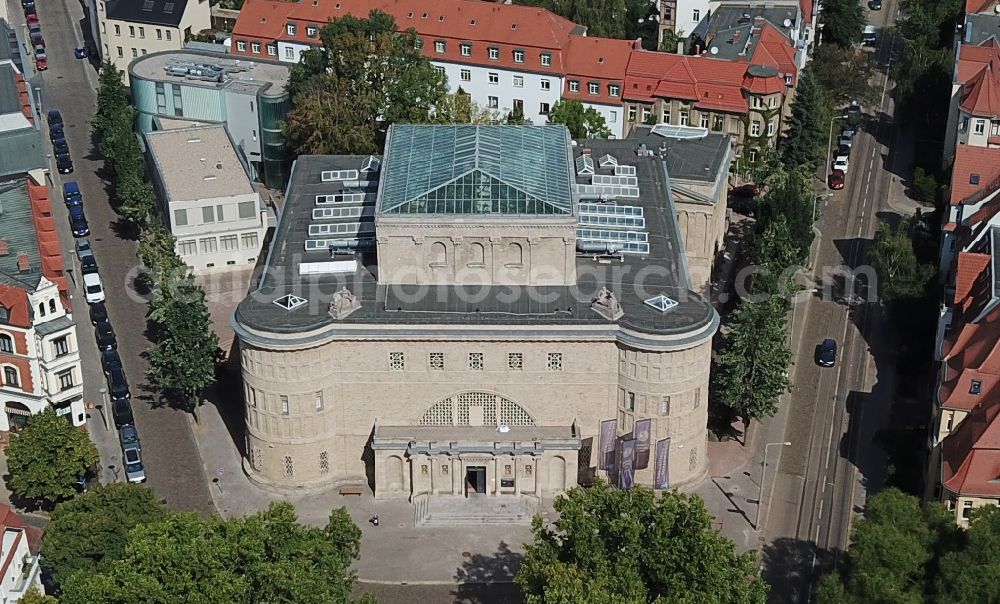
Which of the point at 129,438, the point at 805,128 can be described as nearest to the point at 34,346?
the point at 129,438

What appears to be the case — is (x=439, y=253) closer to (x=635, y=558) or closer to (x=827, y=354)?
(x=635, y=558)

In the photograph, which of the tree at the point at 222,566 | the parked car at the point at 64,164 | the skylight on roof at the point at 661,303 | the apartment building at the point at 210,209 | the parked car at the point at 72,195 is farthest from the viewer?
the parked car at the point at 64,164

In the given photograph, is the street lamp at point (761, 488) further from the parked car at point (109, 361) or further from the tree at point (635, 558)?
the parked car at point (109, 361)

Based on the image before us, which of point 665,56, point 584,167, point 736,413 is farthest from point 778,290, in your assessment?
point 665,56

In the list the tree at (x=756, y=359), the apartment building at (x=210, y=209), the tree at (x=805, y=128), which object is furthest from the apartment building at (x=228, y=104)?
the tree at (x=756, y=359)

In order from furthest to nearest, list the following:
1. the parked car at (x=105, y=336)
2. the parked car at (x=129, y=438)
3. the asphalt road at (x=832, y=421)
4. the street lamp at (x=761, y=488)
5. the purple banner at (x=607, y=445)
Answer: the parked car at (x=105, y=336)
the parked car at (x=129, y=438)
the street lamp at (x=761, y=488)
the purple banner at (x=607, y=445)
the asphalt road at (x=832, y=421)

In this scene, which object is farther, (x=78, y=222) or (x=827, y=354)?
(x=78, y=222)

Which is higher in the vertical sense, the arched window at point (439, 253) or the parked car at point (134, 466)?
the arched window at point (439, 253)
